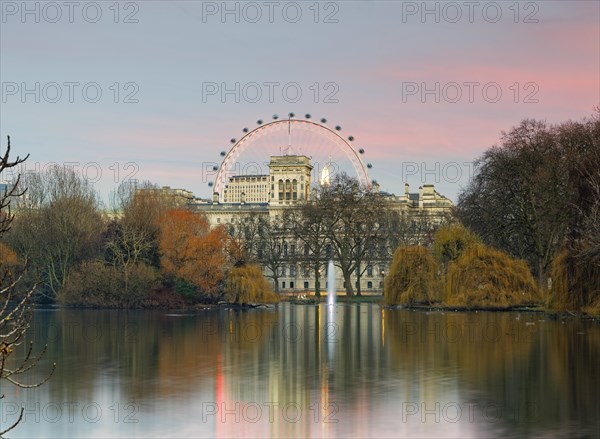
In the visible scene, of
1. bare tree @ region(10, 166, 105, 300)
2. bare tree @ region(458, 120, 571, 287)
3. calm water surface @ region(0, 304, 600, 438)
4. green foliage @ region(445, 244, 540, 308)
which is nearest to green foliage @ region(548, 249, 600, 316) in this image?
calm water surface @ region(0, 304, 600, 438)

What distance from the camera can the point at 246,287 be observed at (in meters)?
72.3

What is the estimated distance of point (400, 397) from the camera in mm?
22172

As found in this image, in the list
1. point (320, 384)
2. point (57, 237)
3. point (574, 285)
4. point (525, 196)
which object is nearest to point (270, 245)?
point (57, 237)

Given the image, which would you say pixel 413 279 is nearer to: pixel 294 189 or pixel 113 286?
pixel 113 286

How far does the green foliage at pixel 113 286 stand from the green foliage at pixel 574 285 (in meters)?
32.7

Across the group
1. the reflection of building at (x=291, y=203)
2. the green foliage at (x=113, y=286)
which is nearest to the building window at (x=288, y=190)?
the reflection of building at (x=291, y=203)

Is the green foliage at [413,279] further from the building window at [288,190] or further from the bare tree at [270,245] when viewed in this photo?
the building window at [288,190]

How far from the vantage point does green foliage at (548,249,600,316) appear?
45.8m

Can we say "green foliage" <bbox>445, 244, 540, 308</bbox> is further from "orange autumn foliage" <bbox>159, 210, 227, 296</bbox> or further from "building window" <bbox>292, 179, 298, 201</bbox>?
"building window" <bbox>292, 179, 298, 201</bbox>

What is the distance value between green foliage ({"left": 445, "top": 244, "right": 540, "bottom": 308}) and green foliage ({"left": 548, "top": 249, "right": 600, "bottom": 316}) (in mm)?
9062

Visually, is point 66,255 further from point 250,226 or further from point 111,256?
point 250,226

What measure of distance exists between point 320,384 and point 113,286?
4868 centimetres

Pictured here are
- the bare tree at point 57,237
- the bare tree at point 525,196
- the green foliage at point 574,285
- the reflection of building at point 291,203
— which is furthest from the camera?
the reflection of building at point 291,203

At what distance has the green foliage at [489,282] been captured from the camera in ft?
190
